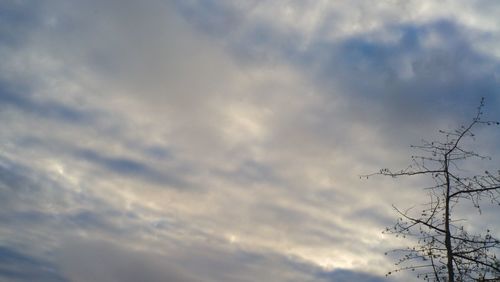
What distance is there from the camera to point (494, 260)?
12.3m

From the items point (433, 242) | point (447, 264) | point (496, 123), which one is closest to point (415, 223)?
point (433, 242)

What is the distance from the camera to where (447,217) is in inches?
528

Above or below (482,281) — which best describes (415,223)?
above

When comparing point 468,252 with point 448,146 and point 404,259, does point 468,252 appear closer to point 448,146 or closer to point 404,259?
point 404,259

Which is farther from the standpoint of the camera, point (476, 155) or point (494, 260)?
point (476, 155)

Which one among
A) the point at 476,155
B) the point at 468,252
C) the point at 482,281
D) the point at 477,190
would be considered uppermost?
the point at 476,155

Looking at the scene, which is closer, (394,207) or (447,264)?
(447,264)

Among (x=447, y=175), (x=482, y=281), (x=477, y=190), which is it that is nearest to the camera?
(x=482, y=281)

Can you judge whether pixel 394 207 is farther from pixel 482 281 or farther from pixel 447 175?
pixel 482 281

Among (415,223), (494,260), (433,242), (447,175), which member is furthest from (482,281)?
(447,175)

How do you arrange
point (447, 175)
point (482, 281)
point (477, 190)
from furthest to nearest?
point (447, 175), point (477, 190), point (482, 281)

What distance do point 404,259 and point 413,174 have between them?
115 inches

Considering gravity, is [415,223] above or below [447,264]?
above

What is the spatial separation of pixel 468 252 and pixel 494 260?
2.43 feet
